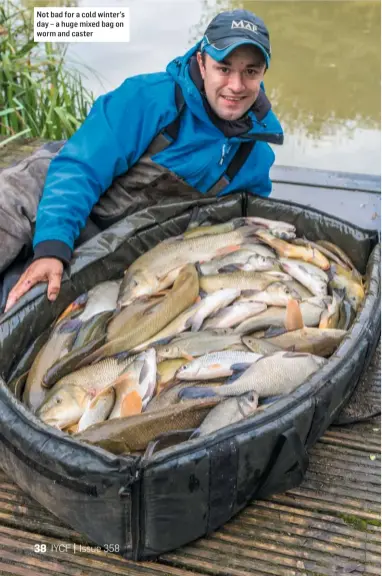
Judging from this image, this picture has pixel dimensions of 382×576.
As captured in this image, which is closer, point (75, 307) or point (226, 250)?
point (75, 307)

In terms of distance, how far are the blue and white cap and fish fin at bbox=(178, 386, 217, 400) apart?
1446mm

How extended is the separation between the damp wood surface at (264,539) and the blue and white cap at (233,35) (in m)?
1.73

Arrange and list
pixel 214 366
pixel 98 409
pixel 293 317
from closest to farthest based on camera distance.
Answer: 1. pixel 98 409
2. pixel 214 366
3. pixel 293 317

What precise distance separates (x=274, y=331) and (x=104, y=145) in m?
1.16

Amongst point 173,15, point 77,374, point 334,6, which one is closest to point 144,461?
point 77,374

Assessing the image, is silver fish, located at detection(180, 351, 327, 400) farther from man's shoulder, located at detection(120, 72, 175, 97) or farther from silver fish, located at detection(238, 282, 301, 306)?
man's shoulder, located at detection(120, 72, 175, 97)

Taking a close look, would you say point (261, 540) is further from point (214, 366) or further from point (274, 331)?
point (274, 331)

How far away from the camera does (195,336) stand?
2369 millimetres

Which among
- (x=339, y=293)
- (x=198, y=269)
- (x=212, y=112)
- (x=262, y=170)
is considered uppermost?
(x=212, y=112)

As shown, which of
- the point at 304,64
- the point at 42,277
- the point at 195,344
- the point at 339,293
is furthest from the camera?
the point at 304,64

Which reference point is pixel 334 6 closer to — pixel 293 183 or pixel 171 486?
pixel 293 183

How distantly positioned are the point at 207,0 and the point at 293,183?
6.90 m

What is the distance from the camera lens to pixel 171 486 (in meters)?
1.70

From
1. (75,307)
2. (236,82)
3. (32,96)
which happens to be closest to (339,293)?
(236,82)
